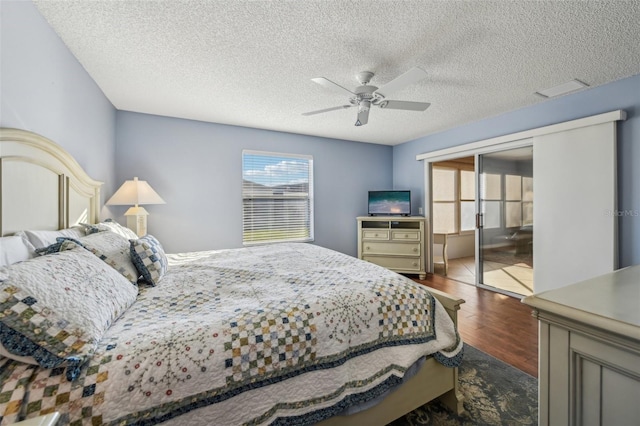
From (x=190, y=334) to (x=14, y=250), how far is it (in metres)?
0.90

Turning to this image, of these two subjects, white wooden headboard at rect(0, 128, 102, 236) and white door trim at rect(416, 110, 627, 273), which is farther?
white door trim at rect(416, 110, 627, 273)

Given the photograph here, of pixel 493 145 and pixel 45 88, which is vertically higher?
pixel 493 145

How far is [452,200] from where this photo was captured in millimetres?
5637

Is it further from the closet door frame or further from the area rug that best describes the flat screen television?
the area rug

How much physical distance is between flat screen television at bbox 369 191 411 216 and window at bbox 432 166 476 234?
1420 mm

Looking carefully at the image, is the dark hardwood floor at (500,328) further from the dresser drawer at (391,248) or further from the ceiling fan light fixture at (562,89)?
the ceiling fan light fixture at (562,89)

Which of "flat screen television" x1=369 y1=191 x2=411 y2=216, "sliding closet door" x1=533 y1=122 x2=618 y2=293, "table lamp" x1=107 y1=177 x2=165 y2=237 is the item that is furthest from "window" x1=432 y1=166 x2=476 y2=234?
"table lamp" x1=107 y1=177 x2=165 y2=237

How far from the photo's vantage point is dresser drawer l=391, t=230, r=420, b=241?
13.4 feet

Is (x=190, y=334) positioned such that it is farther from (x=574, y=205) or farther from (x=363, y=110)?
(x=574, y=205)

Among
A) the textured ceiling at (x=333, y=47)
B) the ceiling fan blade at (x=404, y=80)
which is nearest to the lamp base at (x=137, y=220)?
the textured ceiling at (x=333, y=47)

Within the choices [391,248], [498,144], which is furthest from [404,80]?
[391,248]

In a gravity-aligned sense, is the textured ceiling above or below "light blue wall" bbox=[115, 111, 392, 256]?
above

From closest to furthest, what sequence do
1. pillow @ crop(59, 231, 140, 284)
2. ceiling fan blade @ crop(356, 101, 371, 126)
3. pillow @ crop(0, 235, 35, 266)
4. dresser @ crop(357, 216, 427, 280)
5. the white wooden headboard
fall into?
pillow @ crop(0, 235, 35, 266) → the white wooden headboard → pillow @ crop(59, 231, 140, 284) → ceiling fan blade @ crop(356, 101, 371, 126) → dresser @ crop(357, 216, 427, 280)

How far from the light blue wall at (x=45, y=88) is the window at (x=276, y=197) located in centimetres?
175
